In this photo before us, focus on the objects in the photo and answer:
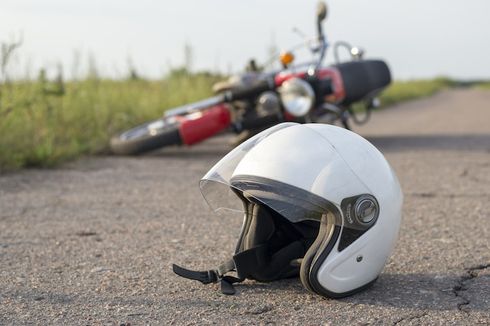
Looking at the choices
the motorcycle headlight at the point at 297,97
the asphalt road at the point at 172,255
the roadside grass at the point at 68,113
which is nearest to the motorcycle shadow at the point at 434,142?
the motorcycle headlight at the point at 297,97

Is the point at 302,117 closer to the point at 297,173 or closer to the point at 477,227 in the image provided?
the point at 477,227

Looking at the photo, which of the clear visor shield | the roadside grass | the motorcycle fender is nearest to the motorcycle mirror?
the motorcycle fender

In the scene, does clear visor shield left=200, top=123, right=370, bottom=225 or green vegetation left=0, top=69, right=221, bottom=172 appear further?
green vegetation left=0, top=69, right=221, bottom=172

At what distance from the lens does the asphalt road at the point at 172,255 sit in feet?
8.94

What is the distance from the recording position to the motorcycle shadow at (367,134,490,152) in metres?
8.02

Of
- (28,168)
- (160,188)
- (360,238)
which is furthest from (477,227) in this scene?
(28,168)

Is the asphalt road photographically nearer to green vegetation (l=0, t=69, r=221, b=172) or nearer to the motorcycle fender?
green vegetation (l=0, t=69, r=221, b=172)

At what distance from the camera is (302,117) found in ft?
23.6

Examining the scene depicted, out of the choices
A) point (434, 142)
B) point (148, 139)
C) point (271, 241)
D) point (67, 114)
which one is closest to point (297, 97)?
point (148, 139)

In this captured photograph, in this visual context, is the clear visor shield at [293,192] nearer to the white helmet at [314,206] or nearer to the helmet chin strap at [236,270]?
the white helmet at [314,206]

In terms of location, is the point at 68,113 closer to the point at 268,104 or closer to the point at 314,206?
the point at 268,104

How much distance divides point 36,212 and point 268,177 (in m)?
2.36

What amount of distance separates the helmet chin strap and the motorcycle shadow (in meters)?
5.10

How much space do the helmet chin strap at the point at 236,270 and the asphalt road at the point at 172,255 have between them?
46mm
